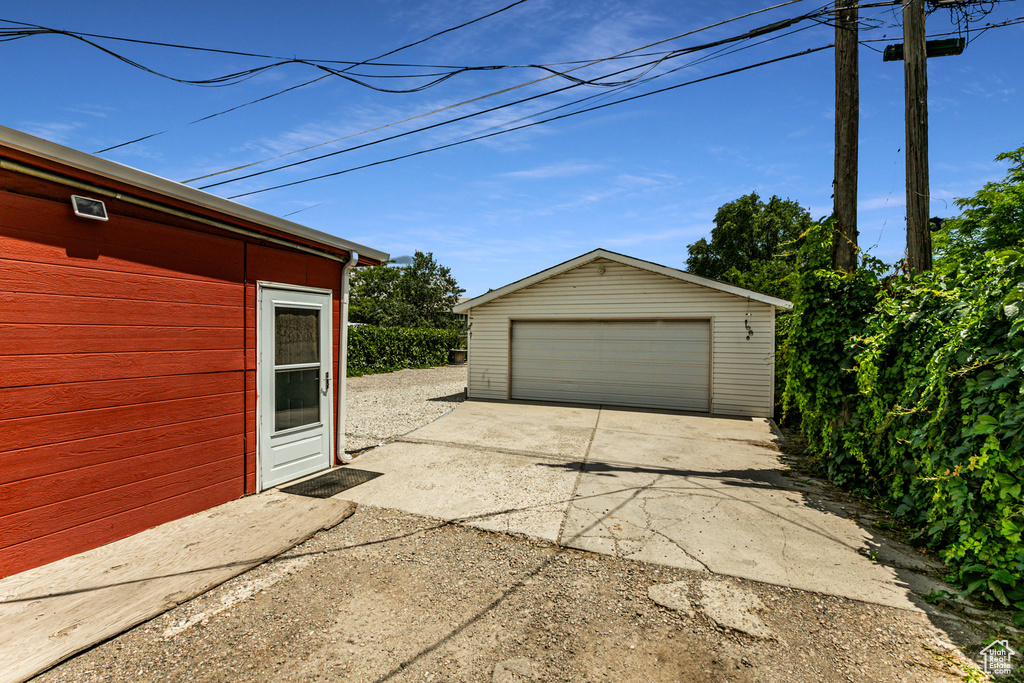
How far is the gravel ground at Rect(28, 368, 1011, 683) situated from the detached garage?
742 centimetres

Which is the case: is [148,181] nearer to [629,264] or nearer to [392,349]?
[629,264]

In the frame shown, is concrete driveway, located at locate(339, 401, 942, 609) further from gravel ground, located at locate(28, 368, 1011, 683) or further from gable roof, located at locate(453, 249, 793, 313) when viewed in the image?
gable roof, located at locate(453, 249, 793, 313)

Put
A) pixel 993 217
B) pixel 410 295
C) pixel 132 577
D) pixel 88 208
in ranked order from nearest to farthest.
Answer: pixel 132 577 → pixel 88 208 → pixel 993 217 → pixel 410 295

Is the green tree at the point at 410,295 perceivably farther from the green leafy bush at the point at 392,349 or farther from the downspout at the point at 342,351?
the downspout at the point at 342,351

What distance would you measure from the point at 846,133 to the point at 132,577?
27.6ft

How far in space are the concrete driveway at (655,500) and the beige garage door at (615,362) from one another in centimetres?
232

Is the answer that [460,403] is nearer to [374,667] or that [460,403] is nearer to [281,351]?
[281,351]

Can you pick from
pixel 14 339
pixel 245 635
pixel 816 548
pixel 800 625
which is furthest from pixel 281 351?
pixel 816 548

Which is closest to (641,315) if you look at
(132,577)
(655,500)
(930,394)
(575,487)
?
(575,487)

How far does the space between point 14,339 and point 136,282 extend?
820 millimetres

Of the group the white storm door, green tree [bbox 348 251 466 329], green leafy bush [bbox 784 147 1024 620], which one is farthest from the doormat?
green tree [bbox 348 251 466 329]

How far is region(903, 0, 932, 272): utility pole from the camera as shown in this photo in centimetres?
451

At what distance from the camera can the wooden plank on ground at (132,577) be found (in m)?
2.33

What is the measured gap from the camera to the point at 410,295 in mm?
33375
